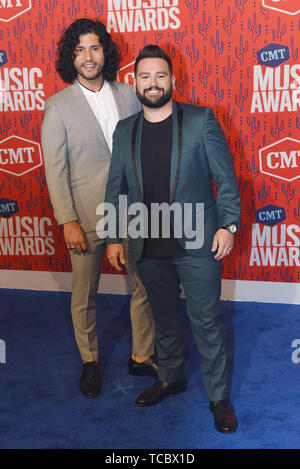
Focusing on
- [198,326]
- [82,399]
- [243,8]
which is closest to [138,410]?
[82,399]

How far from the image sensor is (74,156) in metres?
2.45

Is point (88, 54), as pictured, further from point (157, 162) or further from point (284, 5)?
point (284, 5)

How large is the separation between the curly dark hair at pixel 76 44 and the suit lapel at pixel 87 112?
0.17 metres

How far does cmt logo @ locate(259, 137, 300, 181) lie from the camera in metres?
3.37

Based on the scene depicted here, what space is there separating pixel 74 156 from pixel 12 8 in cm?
176

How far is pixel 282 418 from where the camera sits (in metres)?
2.30

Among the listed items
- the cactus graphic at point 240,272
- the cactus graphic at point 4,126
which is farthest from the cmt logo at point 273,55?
the cactus graphic at point 4,126

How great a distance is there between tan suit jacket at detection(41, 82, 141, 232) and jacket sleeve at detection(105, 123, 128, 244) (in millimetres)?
204

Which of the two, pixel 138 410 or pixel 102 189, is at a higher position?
pixel 102 189

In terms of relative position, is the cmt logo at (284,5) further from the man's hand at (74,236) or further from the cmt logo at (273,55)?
the man's hand at (74,236)

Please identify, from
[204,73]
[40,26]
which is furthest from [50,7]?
[204,73]
